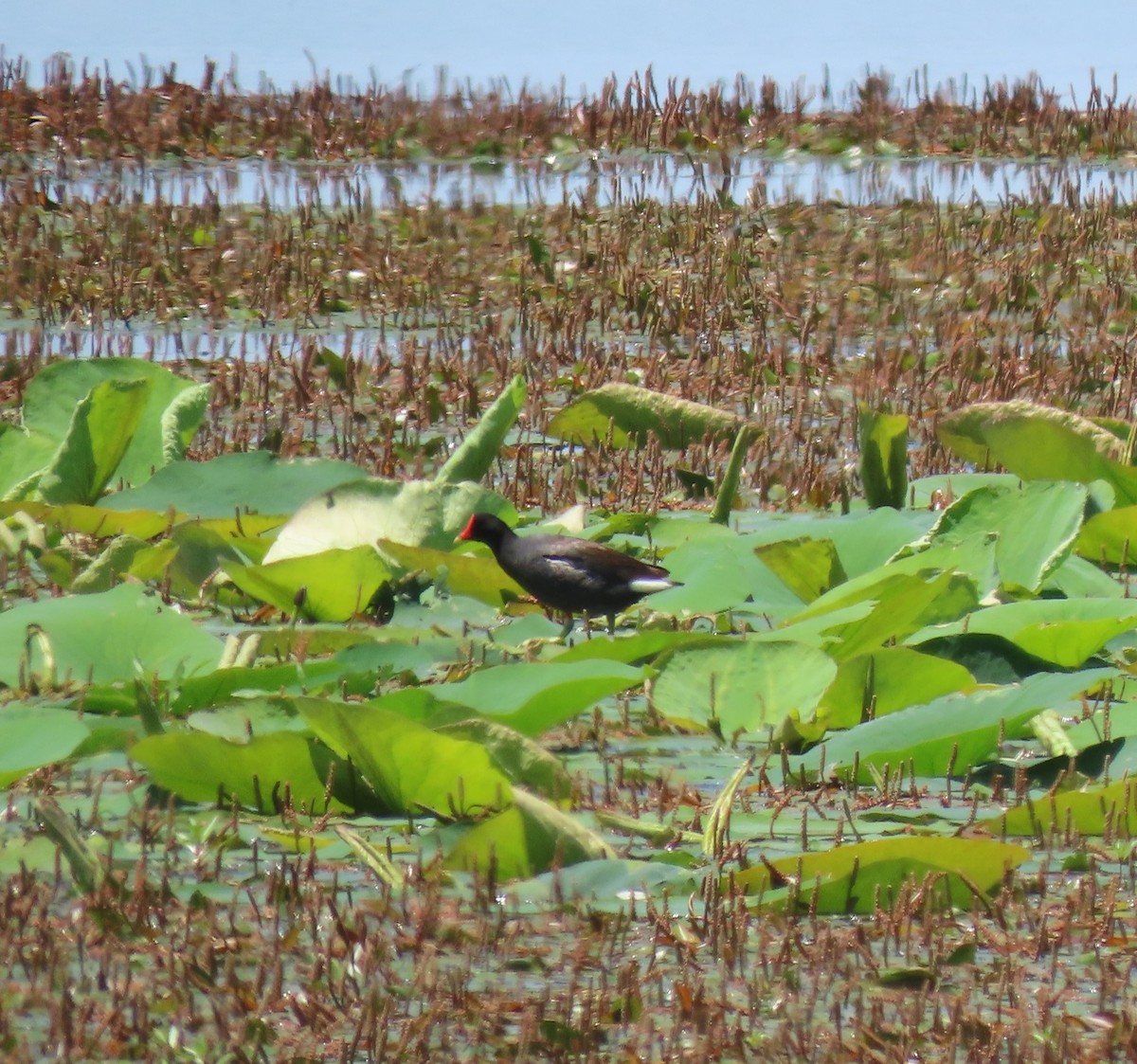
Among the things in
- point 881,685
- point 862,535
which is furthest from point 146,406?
point 881,685

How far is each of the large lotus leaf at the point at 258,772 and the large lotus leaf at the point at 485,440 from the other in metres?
1.98

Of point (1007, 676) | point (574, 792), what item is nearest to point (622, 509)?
point (1007, 676)

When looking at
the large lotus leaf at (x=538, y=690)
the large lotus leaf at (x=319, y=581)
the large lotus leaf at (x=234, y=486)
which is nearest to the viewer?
the large lotus leaf at (x=538, y=690)

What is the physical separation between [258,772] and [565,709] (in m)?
0.55

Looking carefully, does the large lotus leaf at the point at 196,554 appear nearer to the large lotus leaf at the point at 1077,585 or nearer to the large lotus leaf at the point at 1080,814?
the large lotus leaf at the point at 1077,585

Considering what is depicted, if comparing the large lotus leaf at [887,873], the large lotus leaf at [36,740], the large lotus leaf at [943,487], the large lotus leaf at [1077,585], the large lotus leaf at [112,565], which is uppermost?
the large lotus leaf at [36,740]

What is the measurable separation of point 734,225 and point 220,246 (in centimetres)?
310

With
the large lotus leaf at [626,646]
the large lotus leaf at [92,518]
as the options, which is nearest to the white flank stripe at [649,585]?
the large lotus leaf at [626,646]

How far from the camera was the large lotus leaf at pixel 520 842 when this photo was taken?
304cm

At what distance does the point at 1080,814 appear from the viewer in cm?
327

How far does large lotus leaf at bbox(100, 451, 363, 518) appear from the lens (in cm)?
524

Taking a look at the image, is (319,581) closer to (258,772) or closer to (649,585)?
(649,585)

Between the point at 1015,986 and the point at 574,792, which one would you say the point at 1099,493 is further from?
the point at 1015,986

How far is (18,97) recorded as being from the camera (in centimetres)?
1684
